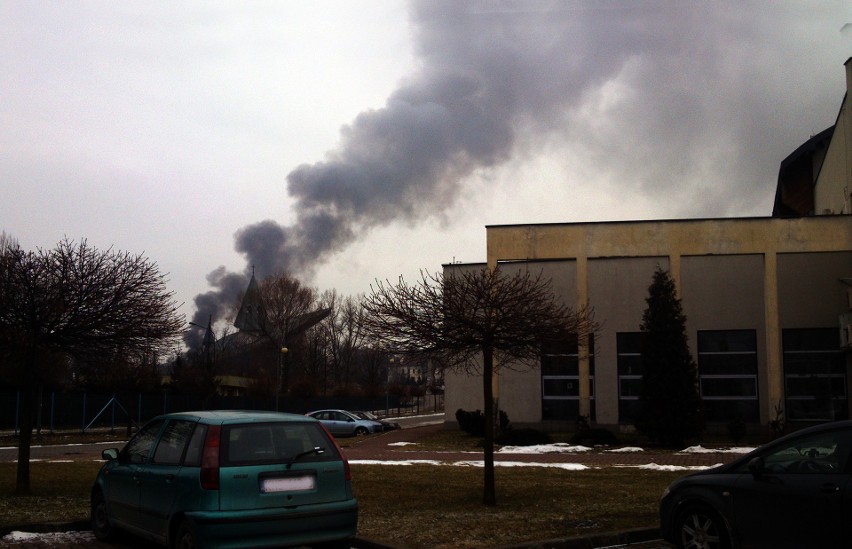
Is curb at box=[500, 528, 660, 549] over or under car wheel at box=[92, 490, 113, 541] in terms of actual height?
under

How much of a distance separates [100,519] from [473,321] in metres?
5.41

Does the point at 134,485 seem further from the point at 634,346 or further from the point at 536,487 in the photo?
the point at 634,346

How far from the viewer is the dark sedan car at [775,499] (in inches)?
258

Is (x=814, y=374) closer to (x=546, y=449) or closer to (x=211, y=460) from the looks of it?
(x=546, y=449)

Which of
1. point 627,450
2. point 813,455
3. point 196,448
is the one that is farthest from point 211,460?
point 627,450

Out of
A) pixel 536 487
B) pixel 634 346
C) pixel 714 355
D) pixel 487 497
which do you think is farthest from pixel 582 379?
pixel 487 497

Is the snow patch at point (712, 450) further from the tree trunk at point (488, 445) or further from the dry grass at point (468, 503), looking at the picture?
the tree trunk at point (488, 445)

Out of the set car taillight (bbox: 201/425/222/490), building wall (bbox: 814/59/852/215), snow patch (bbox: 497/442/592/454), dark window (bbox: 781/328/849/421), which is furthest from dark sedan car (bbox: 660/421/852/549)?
building wall (bbox: 814/59/852/215)

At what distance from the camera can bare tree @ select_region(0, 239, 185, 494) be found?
11586 millimetres

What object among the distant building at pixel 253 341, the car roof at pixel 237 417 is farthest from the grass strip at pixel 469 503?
the distant building at pixel 253 341

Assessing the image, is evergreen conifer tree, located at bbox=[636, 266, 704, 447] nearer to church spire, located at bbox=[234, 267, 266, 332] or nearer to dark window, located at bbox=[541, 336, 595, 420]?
dark window, located at bbox=[541, 336, 595, 420]

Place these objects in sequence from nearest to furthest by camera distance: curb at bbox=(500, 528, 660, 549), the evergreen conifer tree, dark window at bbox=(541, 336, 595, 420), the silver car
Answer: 1. curb at bbox=(500, 528, 660, 549)
2. the evergreen conifer tree
3. dark window at bbox=(541, 336, 595, 420)
4. the silver car

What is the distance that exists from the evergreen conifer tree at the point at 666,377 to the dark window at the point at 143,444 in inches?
770

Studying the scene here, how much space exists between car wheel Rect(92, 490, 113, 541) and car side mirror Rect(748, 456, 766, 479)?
6.68 metres
